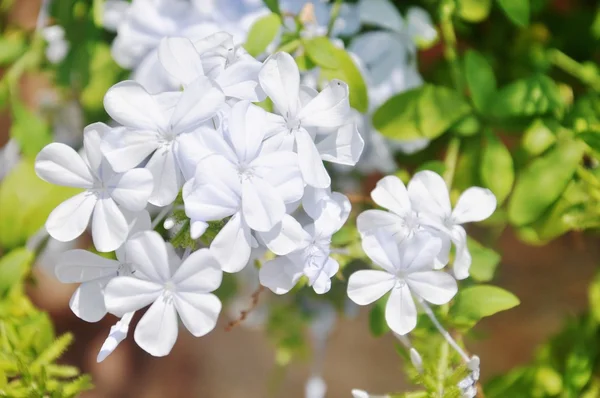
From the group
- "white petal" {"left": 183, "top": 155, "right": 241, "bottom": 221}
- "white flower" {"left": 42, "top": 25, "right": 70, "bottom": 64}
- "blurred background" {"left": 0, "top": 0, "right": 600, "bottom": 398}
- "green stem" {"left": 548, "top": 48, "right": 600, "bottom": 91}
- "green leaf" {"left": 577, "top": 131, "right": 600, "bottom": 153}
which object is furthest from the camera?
"blurred background" {"left": 0, "top": 0, "right": 600, "bottom": 398}

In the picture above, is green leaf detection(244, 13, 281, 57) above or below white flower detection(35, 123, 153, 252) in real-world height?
above

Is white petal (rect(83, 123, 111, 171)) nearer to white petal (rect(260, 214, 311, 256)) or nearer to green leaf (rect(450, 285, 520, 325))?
white petal (rect(260, 214, 311, 256))

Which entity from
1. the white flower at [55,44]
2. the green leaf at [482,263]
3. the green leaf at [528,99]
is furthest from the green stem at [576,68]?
the white flower at [55,44]

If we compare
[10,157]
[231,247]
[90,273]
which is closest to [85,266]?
[90,273]

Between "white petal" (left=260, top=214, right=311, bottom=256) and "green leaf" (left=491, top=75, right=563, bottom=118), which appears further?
"green leaf" (left=491, top=75, right=563, bottom=118)

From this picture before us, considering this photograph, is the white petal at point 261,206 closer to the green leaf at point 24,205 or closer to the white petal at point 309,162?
the white petal at point 309,162

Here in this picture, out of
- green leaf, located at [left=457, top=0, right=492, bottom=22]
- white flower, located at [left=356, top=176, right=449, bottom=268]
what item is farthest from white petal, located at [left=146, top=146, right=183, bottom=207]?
green leaf, located at [left=457, top=0, right=492, bottom=22]

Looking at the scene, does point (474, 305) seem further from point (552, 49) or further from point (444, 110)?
point (552, 49)

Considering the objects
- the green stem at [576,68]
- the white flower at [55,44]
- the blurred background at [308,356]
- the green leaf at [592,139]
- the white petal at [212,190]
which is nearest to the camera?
the white petal at [212,190]
